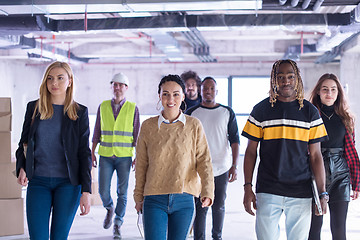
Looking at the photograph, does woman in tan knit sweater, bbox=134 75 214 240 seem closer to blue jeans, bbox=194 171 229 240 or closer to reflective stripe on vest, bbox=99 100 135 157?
blue jeans, bbox=194 171 229 240

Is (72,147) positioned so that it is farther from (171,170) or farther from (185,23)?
(185,23)

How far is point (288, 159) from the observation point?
8.09 feet

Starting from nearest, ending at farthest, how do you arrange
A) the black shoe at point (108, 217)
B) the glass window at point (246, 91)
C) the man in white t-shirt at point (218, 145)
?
the man in white t-shirt at point (218, 145)
the black shoe at point (108, 217)
the glass window at point (246, 91)

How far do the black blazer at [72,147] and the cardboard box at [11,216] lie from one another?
2115mm

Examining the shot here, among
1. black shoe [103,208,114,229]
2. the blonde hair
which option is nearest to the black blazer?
the blonde hair

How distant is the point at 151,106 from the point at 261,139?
34.9 feet

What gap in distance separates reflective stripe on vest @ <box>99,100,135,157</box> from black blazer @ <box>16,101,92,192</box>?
68.9 inches

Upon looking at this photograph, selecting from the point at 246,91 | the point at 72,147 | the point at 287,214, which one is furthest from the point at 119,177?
the point at 246,91

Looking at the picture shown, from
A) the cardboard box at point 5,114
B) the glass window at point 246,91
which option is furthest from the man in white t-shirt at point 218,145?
the glass window at point 246,91

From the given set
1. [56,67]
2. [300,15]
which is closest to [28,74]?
[300,15]

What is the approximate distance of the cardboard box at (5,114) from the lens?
4430 mm

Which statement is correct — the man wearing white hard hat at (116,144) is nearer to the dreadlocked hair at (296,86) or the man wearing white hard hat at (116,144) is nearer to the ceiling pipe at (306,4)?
the ceiling pipe at (306,4)

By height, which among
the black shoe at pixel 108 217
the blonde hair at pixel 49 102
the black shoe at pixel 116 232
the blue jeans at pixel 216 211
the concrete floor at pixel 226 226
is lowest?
the concrete floor at pixel 226 226

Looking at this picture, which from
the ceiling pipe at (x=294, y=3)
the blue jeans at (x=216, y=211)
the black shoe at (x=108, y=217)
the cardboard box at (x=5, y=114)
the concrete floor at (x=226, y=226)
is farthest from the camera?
the ceiling pipe at (x=294, y=3)
